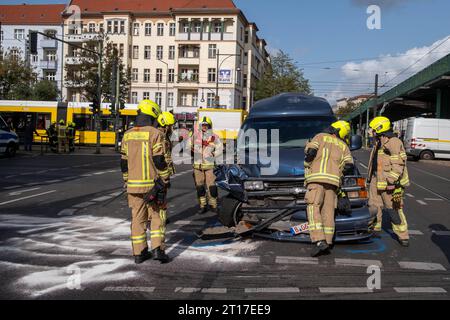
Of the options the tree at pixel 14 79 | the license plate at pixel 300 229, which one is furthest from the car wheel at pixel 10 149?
the tree at pixel 14 79

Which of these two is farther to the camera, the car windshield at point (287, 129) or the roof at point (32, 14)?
the roof at point (32, 14)

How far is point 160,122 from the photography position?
755cm

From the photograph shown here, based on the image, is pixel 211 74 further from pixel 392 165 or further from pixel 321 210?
pixel 321 210

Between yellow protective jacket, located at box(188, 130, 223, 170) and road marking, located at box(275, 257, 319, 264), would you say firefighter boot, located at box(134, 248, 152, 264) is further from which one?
yellow protective jacket, located at box(188, 130, 223, 170)

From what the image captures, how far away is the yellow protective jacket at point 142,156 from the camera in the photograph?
19.4 feet

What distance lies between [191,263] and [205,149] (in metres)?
4.33

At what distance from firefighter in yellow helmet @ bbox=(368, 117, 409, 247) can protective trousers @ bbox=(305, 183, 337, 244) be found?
34.1 inches

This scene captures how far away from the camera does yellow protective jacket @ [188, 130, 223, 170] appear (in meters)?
10.0

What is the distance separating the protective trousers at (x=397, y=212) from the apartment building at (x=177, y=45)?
56.5 m

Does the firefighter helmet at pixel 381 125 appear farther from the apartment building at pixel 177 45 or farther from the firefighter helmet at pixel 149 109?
the apartment building at pixel 177 45
